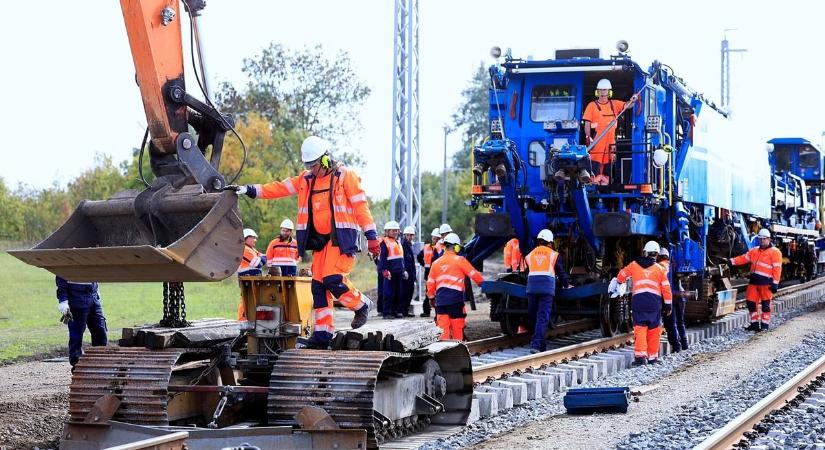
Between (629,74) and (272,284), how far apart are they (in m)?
8.83

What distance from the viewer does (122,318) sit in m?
21.7

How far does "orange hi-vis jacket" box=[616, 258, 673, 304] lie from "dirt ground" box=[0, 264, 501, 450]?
23.5 ft

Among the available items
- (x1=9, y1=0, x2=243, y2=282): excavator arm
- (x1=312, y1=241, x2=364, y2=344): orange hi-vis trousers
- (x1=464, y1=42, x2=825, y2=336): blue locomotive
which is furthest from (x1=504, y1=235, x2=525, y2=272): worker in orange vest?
(x1=9, y1=0, x2=243, y2=282): excavator arm

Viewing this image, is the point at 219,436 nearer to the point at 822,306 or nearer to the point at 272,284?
the point at 272,284

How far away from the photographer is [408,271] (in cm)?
2158

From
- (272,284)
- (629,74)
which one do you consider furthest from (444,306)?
(272,284)

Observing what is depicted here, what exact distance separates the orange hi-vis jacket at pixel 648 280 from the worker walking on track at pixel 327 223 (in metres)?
6.51

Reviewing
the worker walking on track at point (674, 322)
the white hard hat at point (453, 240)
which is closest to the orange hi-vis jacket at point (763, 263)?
the worker walking on track at point (674, 322)

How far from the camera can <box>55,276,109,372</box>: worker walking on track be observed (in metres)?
12.0

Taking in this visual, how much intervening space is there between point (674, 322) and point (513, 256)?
276 cm

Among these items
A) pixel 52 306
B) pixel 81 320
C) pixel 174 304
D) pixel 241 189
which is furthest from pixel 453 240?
pixel 52 306

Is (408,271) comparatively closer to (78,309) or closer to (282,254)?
(282,254)

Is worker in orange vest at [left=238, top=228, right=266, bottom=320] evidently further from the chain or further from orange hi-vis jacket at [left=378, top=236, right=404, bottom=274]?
the chain

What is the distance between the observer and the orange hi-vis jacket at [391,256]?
2028 cm
